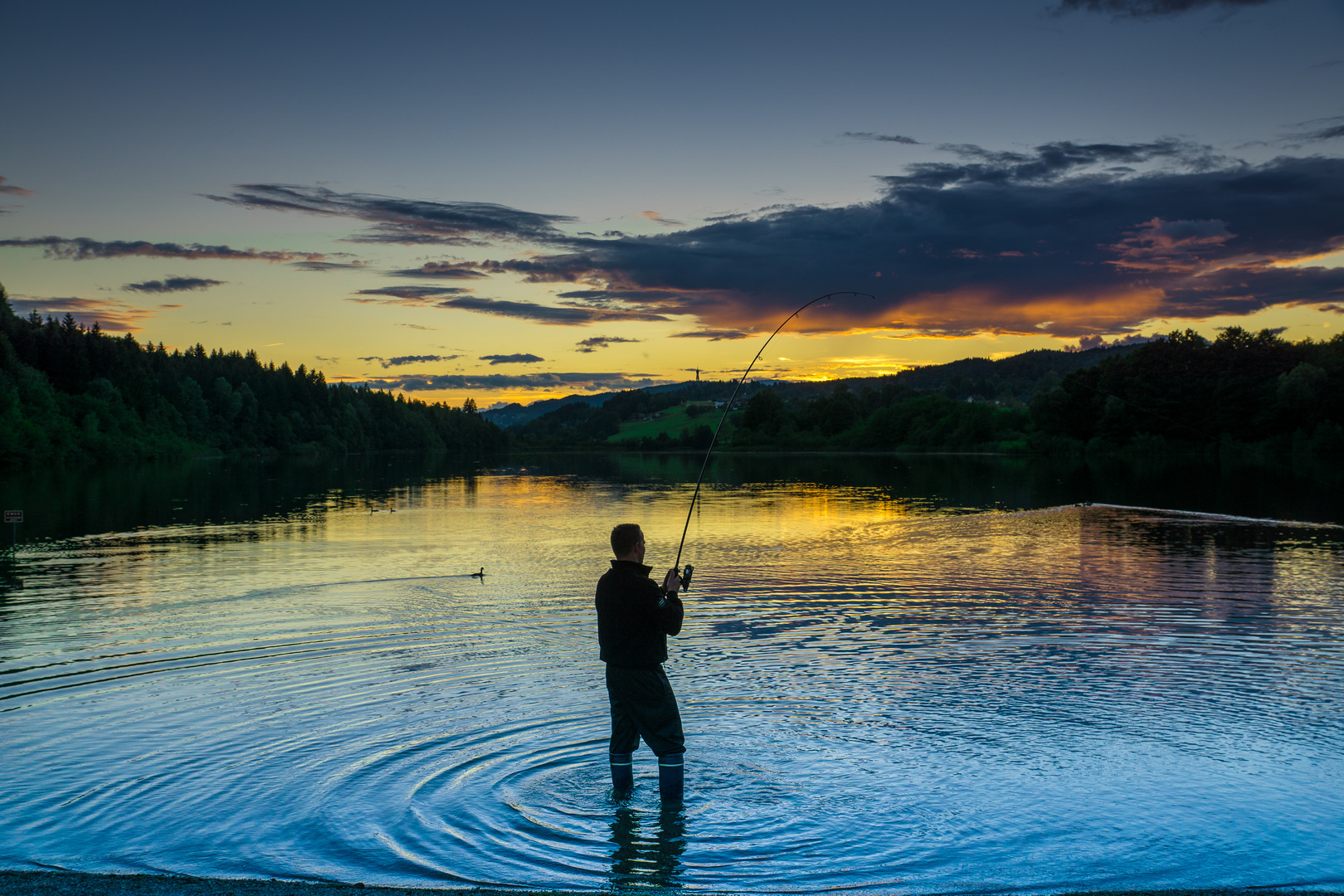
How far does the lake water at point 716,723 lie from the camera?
6582 millimetres

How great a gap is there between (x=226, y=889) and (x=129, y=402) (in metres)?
147

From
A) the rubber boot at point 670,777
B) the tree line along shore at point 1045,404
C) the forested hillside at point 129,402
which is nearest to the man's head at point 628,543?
the rubber boot at point 670,777

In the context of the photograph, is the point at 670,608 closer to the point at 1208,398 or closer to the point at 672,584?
the point at 672,584

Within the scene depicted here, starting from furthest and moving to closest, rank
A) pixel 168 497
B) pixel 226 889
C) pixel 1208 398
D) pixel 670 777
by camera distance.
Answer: pixel 1208 398, pixel 168 497, pixel 670 777, pixel 226 889

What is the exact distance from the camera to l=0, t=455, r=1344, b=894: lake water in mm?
6582

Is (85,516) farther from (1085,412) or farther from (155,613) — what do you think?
(1085,412)

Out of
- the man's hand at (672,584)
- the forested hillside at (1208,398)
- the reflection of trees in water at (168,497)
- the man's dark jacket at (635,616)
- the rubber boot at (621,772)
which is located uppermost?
the forested hillside at (1208,398)

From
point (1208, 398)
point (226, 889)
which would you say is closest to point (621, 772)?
point (226, 889)

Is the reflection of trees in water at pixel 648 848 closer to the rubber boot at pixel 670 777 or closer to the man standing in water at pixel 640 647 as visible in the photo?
the rubber boot at pixel 670 777

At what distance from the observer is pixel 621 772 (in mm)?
7660

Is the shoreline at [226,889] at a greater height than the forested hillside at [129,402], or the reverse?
the forested hillside at [129,402]

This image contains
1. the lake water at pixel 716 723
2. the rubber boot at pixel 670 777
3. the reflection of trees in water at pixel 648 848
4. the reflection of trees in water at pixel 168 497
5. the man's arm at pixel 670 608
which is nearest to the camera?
the reflection of trees in water at pixel 648 848

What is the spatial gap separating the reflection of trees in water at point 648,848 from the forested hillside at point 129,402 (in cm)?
10060

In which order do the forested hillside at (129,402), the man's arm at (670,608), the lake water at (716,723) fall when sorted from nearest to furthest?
the lake water at (716,723), the man's arm at (670,608), the forested hillside at (129,402)
